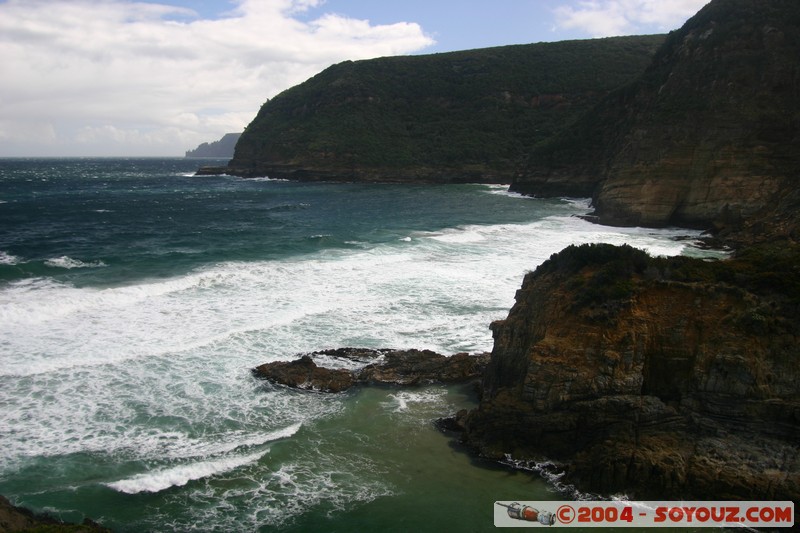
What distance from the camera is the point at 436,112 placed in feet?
339

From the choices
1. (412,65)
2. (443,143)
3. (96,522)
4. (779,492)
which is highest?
(412,65)

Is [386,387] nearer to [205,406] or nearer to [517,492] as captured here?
[205,406]

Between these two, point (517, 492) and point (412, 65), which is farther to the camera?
point (412, 65)

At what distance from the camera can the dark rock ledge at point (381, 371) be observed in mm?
16031

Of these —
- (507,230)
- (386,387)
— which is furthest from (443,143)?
(386,387)

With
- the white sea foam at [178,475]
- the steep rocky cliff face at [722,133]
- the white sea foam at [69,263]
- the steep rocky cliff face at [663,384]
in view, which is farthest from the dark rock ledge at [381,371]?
the steep rocky cliff face at [722,133]

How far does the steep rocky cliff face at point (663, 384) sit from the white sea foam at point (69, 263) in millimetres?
22893

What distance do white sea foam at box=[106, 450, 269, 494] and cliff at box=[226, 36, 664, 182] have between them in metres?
75.0

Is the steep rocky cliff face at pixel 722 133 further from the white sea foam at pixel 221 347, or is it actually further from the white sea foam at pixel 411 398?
the white sea foam at pixel 411 398

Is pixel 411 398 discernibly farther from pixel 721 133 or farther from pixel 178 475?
pixel 721 133

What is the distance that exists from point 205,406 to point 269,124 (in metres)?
103

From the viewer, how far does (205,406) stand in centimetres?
1488

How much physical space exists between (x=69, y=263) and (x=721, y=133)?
36688mm

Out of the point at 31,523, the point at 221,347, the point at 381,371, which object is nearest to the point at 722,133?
the point at 381,371
